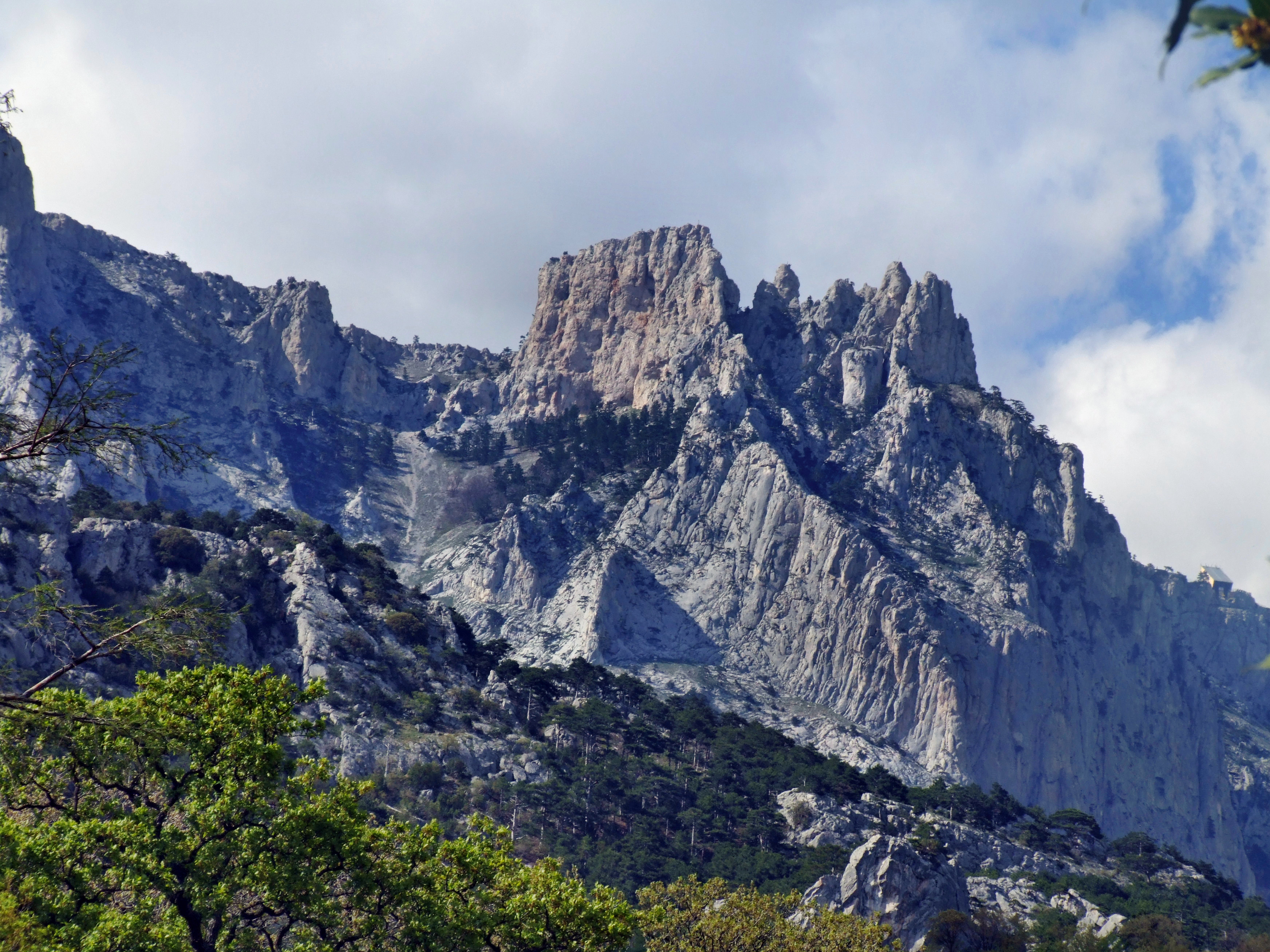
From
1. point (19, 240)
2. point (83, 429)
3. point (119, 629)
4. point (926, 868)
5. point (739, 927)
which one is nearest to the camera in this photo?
point (83, 429)

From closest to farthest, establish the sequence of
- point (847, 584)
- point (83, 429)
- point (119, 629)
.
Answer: point (83, 429), point (119, 629), point (847, 584)

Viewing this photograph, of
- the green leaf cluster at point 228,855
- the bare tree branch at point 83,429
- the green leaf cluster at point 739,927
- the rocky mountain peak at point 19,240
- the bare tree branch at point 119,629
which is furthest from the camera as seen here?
the rocky mountain peak at point 19,240

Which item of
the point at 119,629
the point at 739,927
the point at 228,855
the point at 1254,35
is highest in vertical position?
the point at 1254,35

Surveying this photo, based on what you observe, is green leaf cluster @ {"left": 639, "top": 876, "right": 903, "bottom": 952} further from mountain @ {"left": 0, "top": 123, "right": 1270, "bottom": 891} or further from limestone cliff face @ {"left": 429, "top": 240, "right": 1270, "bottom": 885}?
limestone cliff face @ {"left": 429, "top": 240, "right": 1270, "bottom": 885}

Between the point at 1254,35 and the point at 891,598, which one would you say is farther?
the point at 891,598

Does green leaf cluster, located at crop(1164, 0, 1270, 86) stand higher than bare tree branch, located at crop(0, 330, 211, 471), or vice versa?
green leaf cluster, located at crop(1164, 0, 1270, 86)

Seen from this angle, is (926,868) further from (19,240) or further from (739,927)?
(19,240)

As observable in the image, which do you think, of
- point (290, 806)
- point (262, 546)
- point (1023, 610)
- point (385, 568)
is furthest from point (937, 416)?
point (290, 806)

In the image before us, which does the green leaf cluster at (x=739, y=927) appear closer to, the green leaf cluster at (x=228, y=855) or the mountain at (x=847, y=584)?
the green leaf cluster at (x=228, y=855)

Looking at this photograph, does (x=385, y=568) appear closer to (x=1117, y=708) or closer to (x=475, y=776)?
(x=475, y=776)

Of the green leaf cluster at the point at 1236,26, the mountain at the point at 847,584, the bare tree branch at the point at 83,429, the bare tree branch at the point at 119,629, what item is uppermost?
the mountain at the point at 847,584

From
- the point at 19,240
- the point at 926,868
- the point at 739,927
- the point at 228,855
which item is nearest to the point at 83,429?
the point at 228,855

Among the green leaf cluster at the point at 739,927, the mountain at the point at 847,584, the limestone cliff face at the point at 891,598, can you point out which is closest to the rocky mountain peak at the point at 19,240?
the mountain at the point at 847,584

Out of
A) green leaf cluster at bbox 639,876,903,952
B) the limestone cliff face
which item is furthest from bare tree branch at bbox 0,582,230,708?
the limestone cliff face
